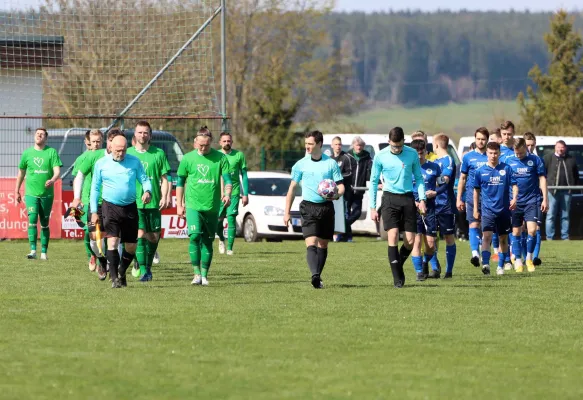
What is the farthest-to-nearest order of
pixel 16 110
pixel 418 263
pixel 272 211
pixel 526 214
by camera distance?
pixel 16 110
pixel 272 211
pixel 526 214
pixel 418 263

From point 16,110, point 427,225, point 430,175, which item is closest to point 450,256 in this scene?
point 427,225

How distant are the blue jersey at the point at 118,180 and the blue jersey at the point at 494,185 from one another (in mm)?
4942

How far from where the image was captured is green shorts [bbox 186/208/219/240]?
15.4 metres

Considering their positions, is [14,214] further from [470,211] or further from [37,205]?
[470,211]

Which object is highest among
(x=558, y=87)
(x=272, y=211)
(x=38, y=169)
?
(x=558, y=87)

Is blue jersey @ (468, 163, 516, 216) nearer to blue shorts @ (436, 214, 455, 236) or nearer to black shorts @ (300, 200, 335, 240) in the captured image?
blue shorts @ (436, 214, 455, 236)

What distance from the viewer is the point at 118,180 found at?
14.8 metres

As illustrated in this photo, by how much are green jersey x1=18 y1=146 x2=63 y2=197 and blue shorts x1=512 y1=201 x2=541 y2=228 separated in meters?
7.36

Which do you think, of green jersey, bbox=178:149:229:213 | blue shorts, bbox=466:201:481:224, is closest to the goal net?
blue shorts, bbox=466:201:481:224

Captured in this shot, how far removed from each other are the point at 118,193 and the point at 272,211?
12.6 m

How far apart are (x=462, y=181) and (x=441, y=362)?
346 inches

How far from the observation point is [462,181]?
17922 millimetres

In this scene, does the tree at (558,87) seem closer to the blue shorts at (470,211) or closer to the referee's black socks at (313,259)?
the blue shorts at (470,211)

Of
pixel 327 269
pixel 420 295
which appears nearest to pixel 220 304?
pixel 420 295
